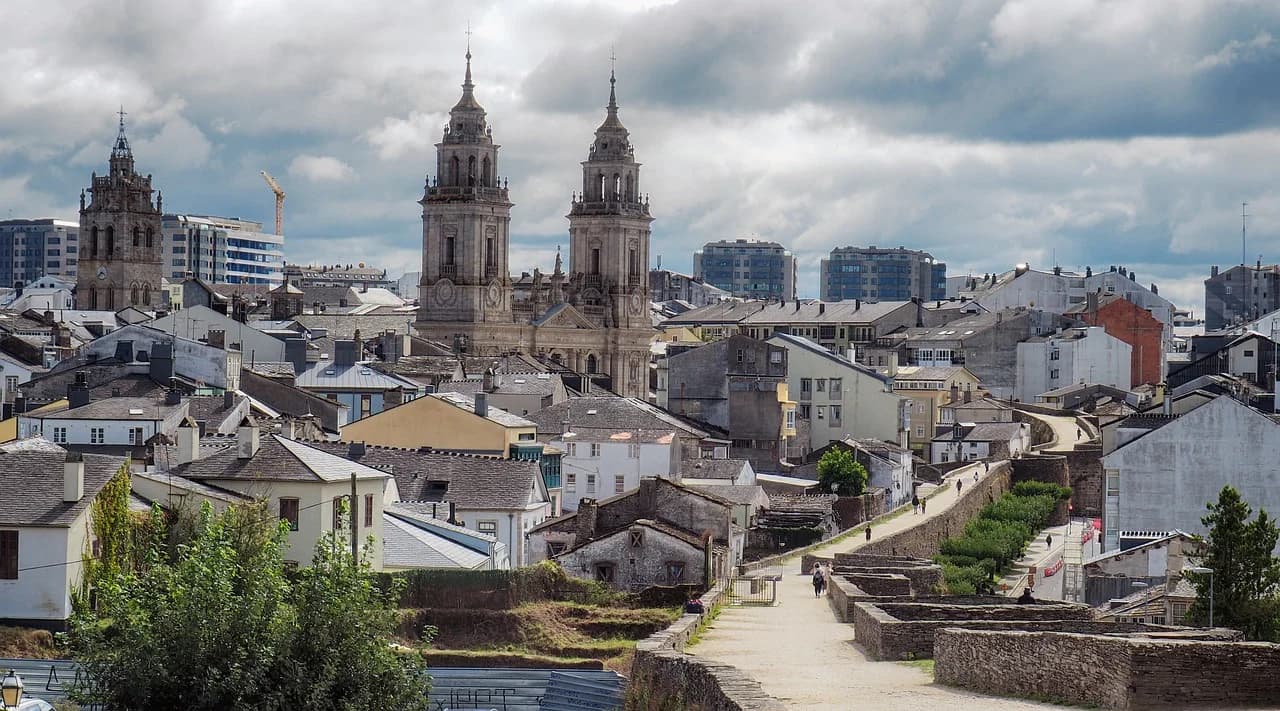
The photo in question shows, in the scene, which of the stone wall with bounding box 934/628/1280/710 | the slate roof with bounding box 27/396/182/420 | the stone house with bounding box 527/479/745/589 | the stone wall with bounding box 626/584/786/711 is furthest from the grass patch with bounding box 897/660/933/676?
the slate roof with bounding box 27/396/182/420

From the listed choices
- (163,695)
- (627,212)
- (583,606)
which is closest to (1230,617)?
(583,606)

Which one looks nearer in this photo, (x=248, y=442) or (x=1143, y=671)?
(x=1143, y=671)

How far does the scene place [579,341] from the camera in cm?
15250

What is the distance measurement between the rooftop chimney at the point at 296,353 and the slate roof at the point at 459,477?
109 ft

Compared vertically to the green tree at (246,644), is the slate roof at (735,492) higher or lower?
higher

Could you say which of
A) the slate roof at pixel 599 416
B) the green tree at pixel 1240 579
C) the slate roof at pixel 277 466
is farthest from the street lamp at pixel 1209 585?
the slate roof at pixel 599 416

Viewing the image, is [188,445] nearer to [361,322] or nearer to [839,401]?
[839,401]

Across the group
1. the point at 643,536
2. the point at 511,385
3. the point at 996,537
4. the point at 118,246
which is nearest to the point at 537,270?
the point at 118,246

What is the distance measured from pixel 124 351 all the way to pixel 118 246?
9309 cm

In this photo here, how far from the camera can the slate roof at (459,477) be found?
2234 inches

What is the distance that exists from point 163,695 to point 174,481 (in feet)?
58.9

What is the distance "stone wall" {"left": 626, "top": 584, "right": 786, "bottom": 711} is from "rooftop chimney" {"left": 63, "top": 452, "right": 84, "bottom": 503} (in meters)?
12.3

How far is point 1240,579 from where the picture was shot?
39.0 meters

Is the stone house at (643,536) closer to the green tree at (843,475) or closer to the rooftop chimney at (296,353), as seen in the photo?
the green tree at (843,475)
